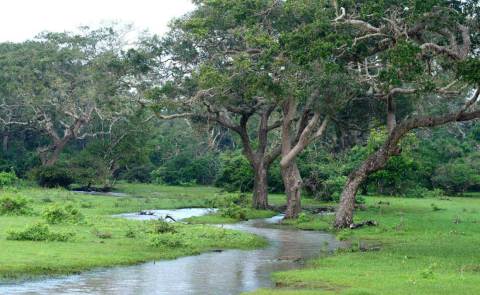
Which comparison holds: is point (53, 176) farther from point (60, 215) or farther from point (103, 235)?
point (103, 235)

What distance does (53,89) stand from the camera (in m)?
66.1

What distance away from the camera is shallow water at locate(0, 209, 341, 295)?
17688mm

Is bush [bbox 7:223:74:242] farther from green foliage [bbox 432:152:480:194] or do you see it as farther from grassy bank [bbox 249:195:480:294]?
green foliage [bbox 432:152:480:194]

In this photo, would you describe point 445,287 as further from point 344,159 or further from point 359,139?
point 359,139

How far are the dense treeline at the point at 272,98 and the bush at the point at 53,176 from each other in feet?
0.47

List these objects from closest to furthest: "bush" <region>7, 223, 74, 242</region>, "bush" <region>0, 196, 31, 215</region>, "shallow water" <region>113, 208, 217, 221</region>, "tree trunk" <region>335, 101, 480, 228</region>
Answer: "bush" <region>7, 223, 74, 242</region> → "tree trunk" <region>335, 101, 480, 228</region> → "bush" <region>0, 196, 31, 215</region> → "shallow water" <region>113, 208, 217, 221</region>

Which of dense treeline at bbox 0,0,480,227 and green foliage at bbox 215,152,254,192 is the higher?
dense treeline at bbox 0,0,480,227

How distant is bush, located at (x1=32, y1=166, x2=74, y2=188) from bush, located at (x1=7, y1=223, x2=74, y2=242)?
35940 mm

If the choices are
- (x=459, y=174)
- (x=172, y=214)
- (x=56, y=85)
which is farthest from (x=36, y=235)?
(x=459, y=174)

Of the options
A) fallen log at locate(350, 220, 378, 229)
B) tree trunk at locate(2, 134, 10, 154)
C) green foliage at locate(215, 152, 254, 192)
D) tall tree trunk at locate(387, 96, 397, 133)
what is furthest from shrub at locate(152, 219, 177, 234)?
tree trunk at locate(2, 134, 10, 154)

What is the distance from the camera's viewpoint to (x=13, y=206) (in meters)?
34.8

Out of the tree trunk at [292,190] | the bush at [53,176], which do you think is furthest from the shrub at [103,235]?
the bush at [53,176]

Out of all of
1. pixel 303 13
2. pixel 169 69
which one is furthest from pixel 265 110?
pixel 303 13

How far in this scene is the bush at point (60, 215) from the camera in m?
30.5
